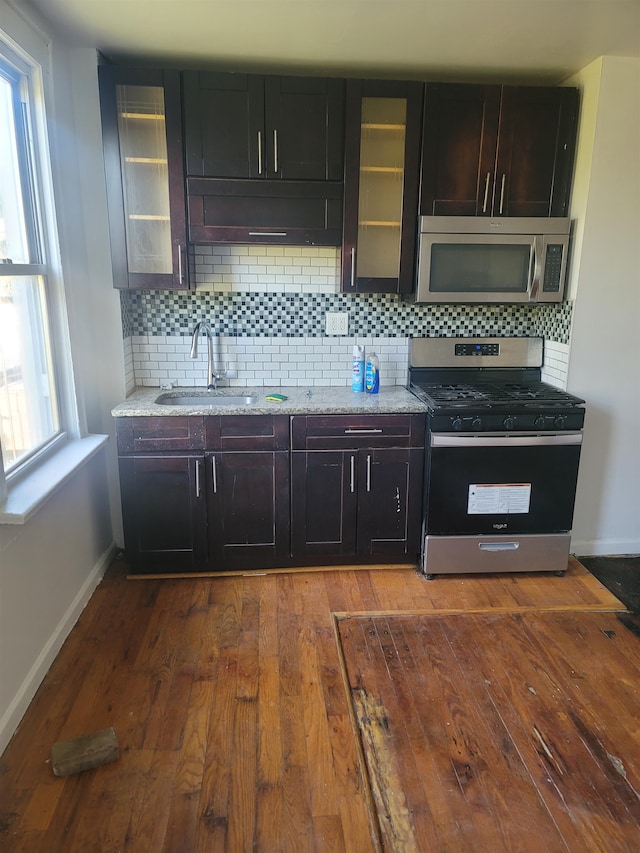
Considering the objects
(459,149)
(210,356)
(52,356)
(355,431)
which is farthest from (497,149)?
(52,356)

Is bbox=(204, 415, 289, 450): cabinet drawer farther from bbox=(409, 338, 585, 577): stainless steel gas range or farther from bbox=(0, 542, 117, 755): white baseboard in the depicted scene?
bbox=(0, 542, 117, 755): white baseboard

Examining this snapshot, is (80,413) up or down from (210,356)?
down

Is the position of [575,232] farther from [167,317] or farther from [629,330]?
[167,317]

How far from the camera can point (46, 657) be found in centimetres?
220

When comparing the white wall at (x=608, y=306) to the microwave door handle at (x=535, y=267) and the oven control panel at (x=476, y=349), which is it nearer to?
the microwave door handle at (x=535, y=267)

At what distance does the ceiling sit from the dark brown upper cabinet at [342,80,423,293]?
151 millimetres

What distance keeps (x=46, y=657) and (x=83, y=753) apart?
1.77 ft

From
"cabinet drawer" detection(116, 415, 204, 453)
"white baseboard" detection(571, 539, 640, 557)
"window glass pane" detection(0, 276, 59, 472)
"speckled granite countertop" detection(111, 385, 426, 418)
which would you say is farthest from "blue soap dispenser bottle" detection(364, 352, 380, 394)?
"window glass pane" detection(0, 276, 59, 472)

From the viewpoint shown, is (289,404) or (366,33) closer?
(366,33)

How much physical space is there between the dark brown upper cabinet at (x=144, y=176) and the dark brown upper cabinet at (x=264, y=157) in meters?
0.07

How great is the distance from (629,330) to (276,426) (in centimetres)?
189

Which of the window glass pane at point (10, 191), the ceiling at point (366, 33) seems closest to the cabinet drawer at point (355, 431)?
the window glass pane at point (10, 191)

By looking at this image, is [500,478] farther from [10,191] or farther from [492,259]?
[10,191]

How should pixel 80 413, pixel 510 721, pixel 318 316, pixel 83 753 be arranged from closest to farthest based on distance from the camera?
pixel 83 753 < pixel 510 721 < pixel 80 413 < pixel 318 316
